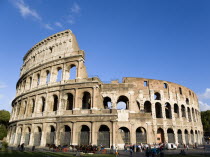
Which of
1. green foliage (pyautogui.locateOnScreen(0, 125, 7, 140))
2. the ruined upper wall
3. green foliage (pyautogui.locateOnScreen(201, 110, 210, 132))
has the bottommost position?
→ green foliage (pyautogui.locateOnScreen(0, 125, 7, 140))

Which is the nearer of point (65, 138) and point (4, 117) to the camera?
point (65, 138)

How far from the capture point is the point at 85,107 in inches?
838

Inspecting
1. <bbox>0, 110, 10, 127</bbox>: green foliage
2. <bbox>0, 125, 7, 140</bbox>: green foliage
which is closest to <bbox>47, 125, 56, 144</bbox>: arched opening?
<bbox>0, 125, 7, 140</bbox>: green foliage

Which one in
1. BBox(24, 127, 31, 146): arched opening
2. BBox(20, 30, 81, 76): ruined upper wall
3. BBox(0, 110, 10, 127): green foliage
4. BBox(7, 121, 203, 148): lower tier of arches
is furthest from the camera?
BBox(0, 110, 10, 127): green foliage

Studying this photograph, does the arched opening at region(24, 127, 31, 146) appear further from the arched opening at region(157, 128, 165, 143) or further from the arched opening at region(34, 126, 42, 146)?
the arched opening at region(157, 128, 165, 143)

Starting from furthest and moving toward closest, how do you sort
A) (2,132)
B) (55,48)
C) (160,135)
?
1. (2,132)
2. (55,48)
3. (160,135)

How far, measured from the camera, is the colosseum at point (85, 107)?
18.6 m

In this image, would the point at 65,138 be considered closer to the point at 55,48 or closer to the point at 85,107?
the point at 85,107

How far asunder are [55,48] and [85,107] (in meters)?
10.6

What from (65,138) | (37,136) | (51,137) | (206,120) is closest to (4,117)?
(37,136)

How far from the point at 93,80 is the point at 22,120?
12324mm

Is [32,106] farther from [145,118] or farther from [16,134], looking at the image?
[145,118]

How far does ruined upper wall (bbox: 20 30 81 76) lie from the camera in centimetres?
2355

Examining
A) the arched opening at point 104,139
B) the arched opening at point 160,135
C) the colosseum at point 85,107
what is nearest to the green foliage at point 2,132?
the colosseum at point 85,107
